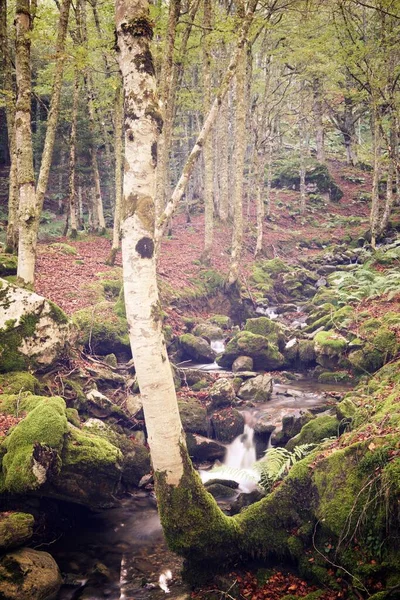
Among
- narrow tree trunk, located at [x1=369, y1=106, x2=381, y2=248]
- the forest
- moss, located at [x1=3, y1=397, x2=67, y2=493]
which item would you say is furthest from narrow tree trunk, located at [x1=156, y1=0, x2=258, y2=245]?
narrow tree trunk, located at [x1=369, y1=106, x2=381, y2=248]

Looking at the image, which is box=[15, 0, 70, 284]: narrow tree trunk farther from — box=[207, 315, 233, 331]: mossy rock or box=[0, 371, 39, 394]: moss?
box=[207, 315, 233, 331]: mossy rock

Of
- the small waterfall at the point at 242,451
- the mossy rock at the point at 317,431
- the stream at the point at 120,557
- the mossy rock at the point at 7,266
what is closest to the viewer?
the stream at the point at 120,557

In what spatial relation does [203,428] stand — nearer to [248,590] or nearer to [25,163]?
[248,590]

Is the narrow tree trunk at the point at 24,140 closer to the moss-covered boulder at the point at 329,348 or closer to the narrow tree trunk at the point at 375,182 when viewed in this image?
the moss-covered boulder at the point at 329,348

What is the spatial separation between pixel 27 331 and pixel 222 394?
16.7 feet

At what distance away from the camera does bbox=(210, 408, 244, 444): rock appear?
33.1ft

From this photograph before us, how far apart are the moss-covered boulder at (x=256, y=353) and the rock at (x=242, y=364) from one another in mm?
263

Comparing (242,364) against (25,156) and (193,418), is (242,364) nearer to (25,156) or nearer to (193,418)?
(193,418)

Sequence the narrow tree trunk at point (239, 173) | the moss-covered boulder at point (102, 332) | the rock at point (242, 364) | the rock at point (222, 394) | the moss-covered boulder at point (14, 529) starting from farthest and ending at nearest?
the narrow tree trunk at point (239, 173), the rock at point (242, 364), the moss-covered boulder at point (102, 332), the rock at point (222, 394), the moss-covered boulder at point (14, 529)

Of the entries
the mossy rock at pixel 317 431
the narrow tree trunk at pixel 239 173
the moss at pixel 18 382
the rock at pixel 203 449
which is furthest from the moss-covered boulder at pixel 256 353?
the moss at pixel 18 382

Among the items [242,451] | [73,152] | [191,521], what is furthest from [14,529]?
[73,152]

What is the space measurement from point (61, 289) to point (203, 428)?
6937 millimetres

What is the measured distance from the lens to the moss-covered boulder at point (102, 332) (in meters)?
12.0

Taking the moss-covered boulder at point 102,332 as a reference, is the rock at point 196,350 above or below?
below
